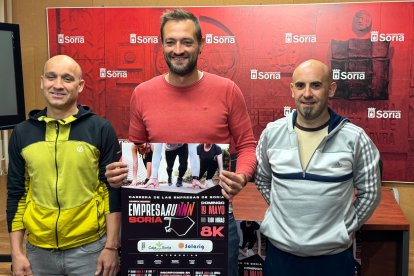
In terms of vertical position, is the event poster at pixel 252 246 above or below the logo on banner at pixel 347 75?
below

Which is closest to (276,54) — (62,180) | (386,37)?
(386,37)

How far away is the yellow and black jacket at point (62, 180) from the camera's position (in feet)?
5.52

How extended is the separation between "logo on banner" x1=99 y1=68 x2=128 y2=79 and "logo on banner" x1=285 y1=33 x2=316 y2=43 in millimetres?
1600

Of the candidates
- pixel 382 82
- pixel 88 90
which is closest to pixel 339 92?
pixel 382 82

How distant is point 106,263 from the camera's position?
1667mm

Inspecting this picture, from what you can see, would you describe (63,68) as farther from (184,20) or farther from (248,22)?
(248,22)

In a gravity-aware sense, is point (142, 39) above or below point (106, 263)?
above

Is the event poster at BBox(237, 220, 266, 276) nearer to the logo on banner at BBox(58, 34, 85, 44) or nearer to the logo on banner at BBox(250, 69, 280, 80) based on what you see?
the logo on banner at BBox(250, 69, 280, 80)

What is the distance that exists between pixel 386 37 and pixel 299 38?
2.54 feet

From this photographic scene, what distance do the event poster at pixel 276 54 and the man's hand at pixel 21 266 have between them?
2928 mm

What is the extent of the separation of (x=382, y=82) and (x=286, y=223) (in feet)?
9.47

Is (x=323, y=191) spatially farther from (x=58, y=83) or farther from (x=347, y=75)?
(x=347, y=75)

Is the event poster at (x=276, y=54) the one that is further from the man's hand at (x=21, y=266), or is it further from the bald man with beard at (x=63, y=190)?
the man's hand at (x=21, y=266)

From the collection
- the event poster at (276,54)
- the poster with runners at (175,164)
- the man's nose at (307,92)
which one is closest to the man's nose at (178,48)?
the poster with runners at (175,164)
